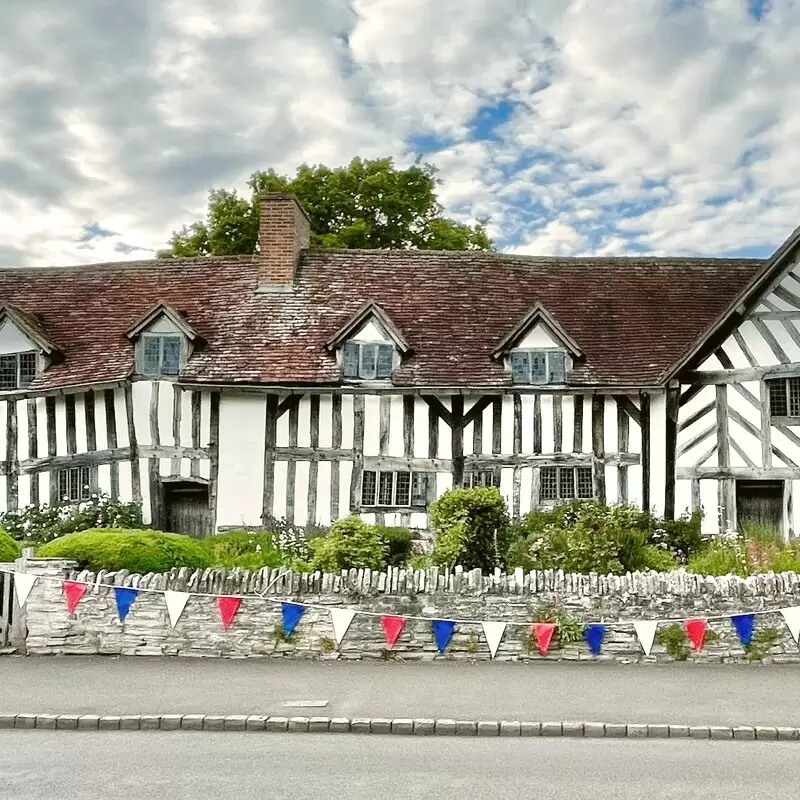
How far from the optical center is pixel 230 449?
1708 cm

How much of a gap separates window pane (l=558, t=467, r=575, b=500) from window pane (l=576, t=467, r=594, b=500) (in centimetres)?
15

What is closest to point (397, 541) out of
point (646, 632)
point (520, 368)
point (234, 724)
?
point (520, 368)

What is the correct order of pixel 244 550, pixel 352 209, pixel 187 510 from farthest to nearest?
pixel 352 209 → pixel 187 510 → pixel 244 550

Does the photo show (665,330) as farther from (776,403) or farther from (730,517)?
(730,517)

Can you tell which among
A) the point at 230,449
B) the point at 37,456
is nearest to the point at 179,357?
the point at 230,449

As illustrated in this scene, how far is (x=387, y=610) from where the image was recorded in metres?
10.1

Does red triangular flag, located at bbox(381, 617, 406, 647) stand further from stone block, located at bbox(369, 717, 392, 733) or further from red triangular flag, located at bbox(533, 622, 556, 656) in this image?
stone block, located at bbox(369, 717, 392, 733)

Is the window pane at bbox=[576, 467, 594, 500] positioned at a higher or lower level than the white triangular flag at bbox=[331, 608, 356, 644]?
higher

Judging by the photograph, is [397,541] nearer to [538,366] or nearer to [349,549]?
[349,549]

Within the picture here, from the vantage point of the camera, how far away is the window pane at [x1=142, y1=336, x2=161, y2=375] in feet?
57.2

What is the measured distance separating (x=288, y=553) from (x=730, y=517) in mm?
8730

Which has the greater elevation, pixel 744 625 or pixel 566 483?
pixel 566 483

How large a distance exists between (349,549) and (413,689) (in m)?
3.01

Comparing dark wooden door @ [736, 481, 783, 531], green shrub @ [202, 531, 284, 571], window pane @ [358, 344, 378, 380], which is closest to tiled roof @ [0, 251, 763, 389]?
window pane @ [358, 344, 378, 380]
